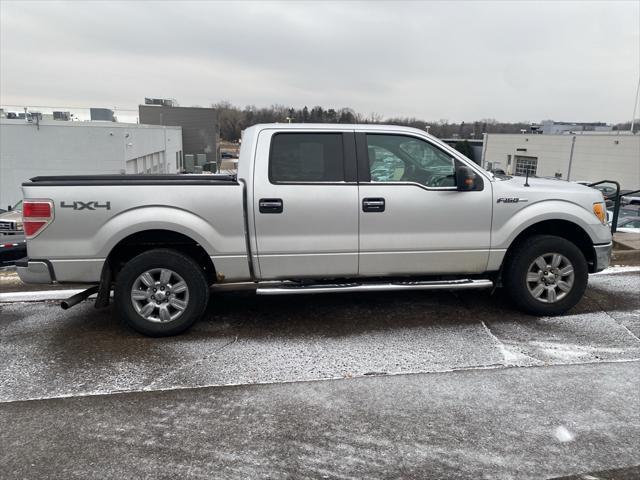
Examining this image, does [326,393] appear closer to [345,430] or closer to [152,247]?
[345,430]

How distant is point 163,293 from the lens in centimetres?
444

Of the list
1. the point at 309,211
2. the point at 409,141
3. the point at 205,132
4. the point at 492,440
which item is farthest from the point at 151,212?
the point at 205,132

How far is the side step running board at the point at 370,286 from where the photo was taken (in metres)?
4.65

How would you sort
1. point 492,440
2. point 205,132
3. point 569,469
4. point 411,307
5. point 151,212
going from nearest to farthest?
1. point 569,469
2. point 492,440
3. point 151,212
4. point 411,307
5. point 205,132

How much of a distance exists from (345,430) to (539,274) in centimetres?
288

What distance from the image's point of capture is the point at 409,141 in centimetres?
480

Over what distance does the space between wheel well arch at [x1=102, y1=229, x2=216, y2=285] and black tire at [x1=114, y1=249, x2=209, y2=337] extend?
145 mm

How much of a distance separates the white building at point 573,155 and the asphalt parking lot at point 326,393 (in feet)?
124

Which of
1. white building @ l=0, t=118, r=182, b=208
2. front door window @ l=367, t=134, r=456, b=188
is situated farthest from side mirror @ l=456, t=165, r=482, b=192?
white building @ l=0, t=118, r=182, b=208

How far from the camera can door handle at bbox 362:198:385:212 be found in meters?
4.58

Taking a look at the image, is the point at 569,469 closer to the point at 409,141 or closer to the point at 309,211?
the point at 309,211

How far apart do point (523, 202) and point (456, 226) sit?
0.72 m

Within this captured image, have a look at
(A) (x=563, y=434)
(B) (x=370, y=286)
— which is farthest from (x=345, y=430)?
(B) (x=370, y=286)

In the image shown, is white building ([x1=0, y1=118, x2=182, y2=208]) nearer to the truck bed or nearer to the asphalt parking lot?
the truck bed
